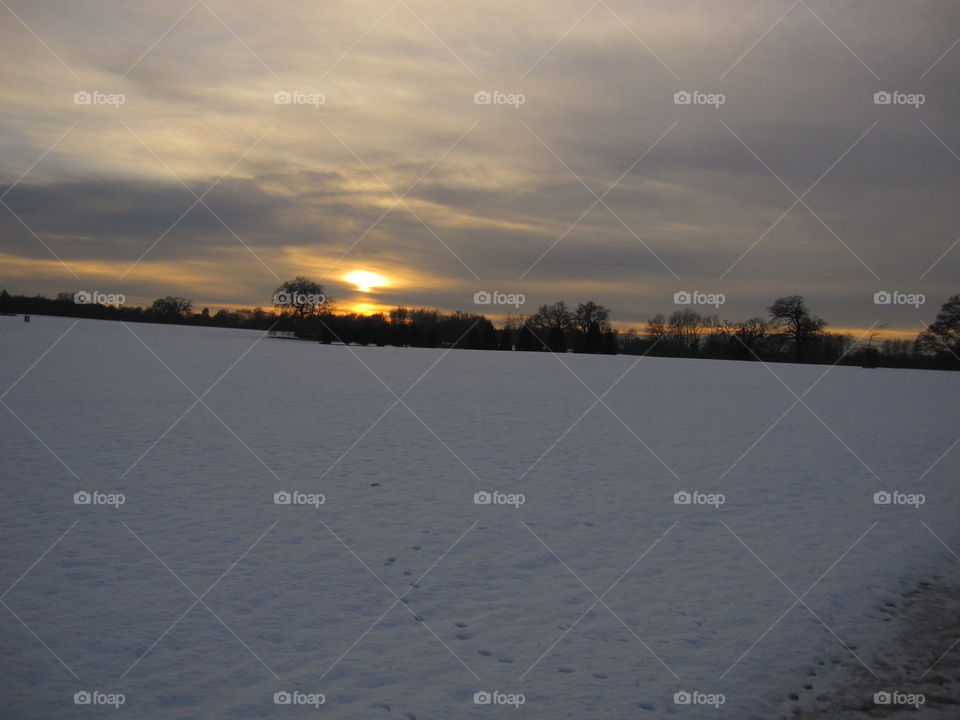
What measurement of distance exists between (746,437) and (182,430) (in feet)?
48.9

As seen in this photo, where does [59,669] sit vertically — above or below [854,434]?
below

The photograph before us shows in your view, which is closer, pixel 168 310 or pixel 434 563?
pixel 434 563

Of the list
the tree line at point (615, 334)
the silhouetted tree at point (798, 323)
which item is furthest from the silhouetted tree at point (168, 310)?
the silhouetted tree at point (798, 323)

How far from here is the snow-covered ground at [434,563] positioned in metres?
5.29

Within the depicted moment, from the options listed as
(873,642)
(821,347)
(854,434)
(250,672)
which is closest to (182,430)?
(250,672)

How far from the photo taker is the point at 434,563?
7.68 m

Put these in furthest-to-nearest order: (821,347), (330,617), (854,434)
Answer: (821,347) → (854,434) → (330,617)

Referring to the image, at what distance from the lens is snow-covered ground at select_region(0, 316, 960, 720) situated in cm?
529

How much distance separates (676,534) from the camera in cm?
909

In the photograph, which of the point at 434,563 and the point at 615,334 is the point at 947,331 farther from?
the point at 434,563

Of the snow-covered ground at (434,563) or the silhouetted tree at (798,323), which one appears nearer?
the snow-covered ground at (434,563)

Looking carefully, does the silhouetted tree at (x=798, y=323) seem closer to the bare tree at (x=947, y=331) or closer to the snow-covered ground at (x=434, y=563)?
the bare tree at (x=947, y=331)

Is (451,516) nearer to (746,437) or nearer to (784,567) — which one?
(784,567)

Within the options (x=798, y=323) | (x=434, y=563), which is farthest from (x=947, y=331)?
(x=434, y=563)
